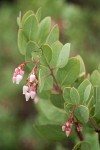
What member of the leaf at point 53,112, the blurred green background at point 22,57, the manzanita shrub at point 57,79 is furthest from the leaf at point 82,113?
the blurred green background at point 22,57

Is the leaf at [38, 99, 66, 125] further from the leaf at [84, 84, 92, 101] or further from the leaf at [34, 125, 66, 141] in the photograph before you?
the leaf at [84, 84, 92, 101]

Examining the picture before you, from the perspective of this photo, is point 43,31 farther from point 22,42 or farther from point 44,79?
point 44,79

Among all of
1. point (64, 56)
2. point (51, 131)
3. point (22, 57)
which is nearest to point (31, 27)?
point (64, 56)

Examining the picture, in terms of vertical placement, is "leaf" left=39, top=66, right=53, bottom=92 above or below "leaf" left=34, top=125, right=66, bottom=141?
above

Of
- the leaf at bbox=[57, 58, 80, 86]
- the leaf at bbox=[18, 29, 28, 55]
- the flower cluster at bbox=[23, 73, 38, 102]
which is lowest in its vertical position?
the flower cluster at bbox=[23, 73, 38, 102]

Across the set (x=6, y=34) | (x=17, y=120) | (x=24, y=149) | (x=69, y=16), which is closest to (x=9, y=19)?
(x=6, y=34)

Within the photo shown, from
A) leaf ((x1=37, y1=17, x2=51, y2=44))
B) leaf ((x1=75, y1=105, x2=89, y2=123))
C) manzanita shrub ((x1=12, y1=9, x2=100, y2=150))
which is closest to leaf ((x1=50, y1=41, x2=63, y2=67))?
manzanita shrub ((x1=12, y1=9, x2=100, y2=150))

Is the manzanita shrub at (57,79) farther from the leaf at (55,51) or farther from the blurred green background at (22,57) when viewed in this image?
the blurred green background at (22,57)

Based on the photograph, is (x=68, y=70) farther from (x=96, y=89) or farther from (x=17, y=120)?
(x=17, y=120)
